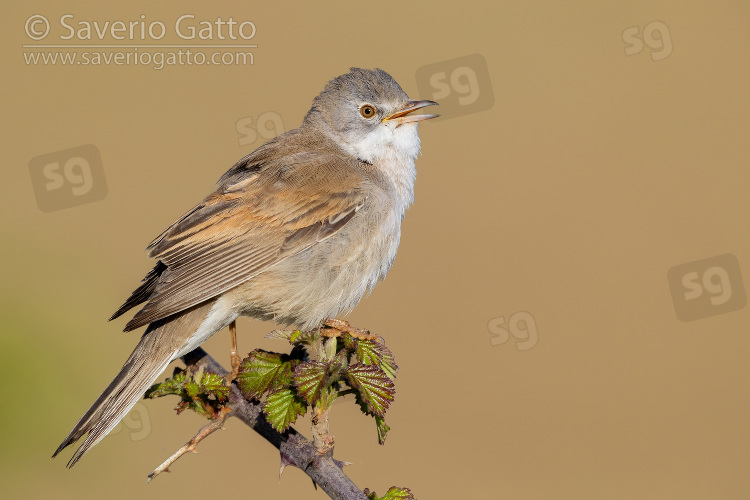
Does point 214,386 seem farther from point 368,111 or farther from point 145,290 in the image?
point 368,111

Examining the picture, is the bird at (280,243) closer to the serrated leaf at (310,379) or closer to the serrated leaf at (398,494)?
the serrated leaf at (310,379)

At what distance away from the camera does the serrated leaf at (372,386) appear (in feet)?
7.07

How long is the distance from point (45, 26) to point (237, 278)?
14.6 feet

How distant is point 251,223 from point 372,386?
5.12 ft

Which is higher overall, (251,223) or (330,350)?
(251,223)

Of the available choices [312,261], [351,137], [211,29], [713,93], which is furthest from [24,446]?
[713,93]

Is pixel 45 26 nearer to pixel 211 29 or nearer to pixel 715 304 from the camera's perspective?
pixel 211 29

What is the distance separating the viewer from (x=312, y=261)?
3605 millimetres

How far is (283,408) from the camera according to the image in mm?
2301

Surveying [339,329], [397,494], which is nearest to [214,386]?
[397,494]

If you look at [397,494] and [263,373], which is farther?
[263,373]

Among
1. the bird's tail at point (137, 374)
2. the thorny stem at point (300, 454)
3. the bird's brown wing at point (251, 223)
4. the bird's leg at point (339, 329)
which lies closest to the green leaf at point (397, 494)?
the thorny stem at point (300, 454)

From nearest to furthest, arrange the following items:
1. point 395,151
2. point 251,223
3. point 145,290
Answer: point 145,290 → point 251,223 → point 395,151

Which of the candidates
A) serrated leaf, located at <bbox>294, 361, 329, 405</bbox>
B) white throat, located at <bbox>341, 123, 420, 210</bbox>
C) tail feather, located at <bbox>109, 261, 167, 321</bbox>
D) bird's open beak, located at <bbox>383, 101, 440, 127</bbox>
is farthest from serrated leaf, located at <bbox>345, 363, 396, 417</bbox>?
bird's open beak, located at <bbox>383, 101, 440, 127</bbox>
